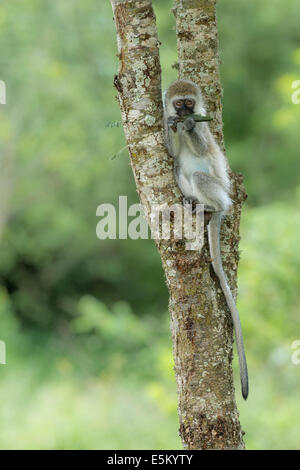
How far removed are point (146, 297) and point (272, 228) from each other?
28.9 feet

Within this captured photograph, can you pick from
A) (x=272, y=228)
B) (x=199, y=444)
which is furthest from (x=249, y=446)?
(x=199, y=444)

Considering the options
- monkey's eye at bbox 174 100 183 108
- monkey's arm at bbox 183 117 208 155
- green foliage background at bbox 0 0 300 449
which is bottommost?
monkey's arm at bbox 183 117 208 155

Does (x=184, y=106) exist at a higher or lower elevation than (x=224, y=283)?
higher

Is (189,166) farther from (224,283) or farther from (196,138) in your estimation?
(224,283)

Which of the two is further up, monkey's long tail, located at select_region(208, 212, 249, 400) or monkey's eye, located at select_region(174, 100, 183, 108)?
monkey's eye, located at select_region(174, 100, 183, 108)

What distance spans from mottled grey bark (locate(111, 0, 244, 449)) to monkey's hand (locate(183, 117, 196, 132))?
756 mm

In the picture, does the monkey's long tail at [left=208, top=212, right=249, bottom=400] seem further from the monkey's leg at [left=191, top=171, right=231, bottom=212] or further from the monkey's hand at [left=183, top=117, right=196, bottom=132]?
the monkey's hand at [left=183, top=117, right=196, bottom=132]

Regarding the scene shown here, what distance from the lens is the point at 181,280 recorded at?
3.00 metres

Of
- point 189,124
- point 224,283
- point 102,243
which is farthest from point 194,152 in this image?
point 102,243

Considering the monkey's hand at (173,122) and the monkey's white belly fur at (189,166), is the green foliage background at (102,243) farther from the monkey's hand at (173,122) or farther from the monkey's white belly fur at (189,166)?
the monkey's hand at (173,122)

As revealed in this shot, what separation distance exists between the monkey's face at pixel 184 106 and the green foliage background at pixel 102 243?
3.61 metres

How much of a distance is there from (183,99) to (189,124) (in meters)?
0.16

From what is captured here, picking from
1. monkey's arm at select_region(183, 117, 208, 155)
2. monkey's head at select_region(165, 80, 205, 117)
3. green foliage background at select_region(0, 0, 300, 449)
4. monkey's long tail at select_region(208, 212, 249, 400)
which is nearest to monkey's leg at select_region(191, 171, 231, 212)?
monkey's arm at select_region(183, 117, 208, 155)

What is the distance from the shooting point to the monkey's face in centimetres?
379
